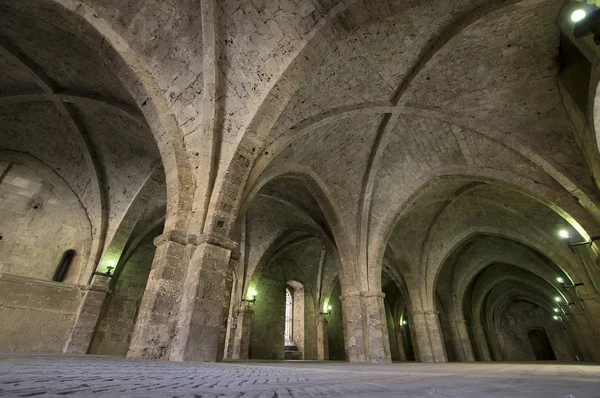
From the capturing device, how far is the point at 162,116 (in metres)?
5.50

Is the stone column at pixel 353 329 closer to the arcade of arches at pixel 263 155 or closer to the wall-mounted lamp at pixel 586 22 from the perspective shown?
the arcade of arches at pixel 263 155

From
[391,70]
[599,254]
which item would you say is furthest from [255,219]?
[599,254]

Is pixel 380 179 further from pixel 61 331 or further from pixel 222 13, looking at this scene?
pixel 61 331

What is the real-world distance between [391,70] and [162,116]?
5.15m

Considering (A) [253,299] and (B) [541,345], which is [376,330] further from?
(B) [541,345]

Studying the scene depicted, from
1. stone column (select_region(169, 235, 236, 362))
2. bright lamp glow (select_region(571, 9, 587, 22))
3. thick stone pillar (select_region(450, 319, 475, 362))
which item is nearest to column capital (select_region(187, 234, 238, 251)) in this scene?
stone column (select_region(169, 235, 236, 362))

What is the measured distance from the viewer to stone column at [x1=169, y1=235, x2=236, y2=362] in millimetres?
4117

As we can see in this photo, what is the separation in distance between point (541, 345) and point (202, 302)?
29.2m

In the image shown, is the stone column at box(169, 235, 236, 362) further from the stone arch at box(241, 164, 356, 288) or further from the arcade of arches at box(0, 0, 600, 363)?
the stone arch at box(241, 164, 356, 288)

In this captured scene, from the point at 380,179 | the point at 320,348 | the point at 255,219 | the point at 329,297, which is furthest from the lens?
the point at 329,297

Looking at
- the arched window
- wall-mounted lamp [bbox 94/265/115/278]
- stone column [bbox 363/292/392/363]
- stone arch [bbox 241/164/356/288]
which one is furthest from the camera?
the arched window

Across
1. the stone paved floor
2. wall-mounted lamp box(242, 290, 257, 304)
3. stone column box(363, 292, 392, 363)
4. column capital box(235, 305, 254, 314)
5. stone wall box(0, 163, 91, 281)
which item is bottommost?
the stone paved floor

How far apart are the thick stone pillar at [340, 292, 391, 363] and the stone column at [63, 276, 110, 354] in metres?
7.62

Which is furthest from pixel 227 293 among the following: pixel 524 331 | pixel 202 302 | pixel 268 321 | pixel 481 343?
pixel 524 331
